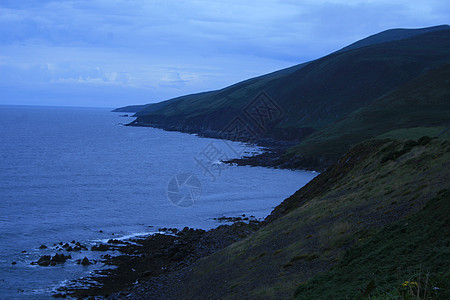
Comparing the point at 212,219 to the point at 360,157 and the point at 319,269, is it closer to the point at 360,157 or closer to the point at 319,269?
the point at 360,157

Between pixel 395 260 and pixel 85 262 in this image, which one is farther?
pixel 85 262

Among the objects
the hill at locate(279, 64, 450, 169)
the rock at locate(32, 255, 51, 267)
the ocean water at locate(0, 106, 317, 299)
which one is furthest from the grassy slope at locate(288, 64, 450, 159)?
the rock at locate(32, 255, 51, 267)

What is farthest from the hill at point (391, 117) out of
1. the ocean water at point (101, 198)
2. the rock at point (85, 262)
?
the rock at point (85, 262)

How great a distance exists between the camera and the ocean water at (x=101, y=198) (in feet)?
137

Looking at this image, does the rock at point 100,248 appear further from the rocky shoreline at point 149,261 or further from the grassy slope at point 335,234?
the grassy slope at point 335,234

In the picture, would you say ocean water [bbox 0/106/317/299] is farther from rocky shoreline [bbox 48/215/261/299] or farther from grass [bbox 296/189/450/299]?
grass [bbox 296/189/450/299]

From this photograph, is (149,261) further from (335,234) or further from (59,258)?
(335,234)

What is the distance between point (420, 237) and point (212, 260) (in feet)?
68.1

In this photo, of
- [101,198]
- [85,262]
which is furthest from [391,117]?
[85,262]

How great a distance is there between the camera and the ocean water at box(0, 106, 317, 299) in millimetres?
41656

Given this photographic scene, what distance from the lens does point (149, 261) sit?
41.3m

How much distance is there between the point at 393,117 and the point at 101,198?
94893 mm

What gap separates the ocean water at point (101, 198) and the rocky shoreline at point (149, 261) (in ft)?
6.53

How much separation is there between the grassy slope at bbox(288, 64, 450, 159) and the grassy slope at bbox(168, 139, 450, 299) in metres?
73.4
